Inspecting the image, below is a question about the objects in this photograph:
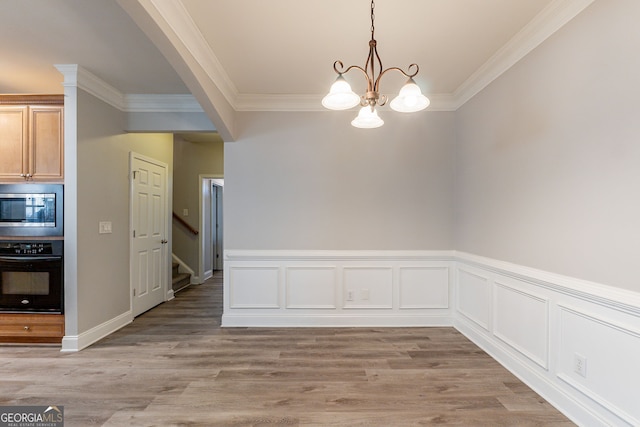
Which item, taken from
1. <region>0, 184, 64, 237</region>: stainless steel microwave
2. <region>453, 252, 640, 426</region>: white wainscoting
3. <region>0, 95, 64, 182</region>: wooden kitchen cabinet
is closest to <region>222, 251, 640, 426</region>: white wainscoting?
<region>453, 252, 640, 426</region>: white wainscoting

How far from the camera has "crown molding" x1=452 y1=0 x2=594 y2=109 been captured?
1897mm

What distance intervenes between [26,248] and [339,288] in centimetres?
320

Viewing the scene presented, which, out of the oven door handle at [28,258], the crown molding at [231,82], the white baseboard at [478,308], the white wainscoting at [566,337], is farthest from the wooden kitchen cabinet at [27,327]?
the white wainscoting at [566,337]

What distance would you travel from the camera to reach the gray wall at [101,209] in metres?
2.88

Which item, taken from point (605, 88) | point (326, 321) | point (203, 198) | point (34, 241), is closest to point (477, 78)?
point (605, 88)

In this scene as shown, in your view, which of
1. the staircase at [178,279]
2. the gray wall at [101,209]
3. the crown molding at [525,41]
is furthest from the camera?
the staircase at [178,279]

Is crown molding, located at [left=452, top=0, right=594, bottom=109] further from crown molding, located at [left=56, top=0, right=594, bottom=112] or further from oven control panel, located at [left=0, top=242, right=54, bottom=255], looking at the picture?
oven control panel, located at [left=0, top=242, right=54, bottom=255]

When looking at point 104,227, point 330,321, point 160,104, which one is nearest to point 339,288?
point 330,321

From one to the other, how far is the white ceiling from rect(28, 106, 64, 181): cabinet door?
18.9 inches

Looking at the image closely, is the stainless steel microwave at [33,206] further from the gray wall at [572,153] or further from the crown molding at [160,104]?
the gray wall at [572,153]

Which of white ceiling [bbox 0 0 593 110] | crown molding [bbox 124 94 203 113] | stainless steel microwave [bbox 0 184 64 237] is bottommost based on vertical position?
stainless steel microwave [bbox 0 184 64 237]

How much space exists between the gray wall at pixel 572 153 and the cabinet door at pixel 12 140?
451 centimetres

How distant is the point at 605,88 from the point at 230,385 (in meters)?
3.17

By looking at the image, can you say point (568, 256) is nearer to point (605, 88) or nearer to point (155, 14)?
point (605, 88)
